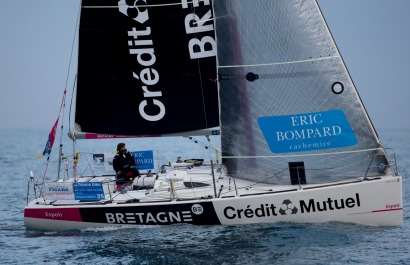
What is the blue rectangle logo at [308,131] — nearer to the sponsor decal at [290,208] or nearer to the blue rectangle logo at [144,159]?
the sponsor decal at [290,208]

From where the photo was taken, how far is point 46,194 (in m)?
17.1

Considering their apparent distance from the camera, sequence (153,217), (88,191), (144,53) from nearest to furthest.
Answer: (153,217) → (88,191) → (144,53)

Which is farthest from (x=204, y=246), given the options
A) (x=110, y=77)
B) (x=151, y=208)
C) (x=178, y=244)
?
(x=110, y=77)

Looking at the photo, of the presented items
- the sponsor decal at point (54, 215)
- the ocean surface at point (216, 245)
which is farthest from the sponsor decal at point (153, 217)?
the sponsor decal at point (54, 215)

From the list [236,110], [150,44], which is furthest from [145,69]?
[236,110]

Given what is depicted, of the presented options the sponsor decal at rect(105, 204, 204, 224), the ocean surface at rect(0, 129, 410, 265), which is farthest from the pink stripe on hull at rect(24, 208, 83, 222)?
the sponsor decal at rect(105, 204, 204, 224)

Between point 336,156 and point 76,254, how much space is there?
6.65 metres

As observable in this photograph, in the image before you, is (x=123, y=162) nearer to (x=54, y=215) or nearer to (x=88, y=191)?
(x=88, y=191)

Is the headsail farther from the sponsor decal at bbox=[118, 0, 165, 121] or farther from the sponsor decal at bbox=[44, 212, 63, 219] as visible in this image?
the sponsor decal at bbox=[44, 212, 63, 219]

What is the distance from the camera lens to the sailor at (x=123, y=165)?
18500 millimetres

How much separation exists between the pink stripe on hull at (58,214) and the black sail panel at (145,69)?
2.75 m

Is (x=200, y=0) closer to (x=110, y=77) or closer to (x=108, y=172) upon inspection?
(x=110, y=77)

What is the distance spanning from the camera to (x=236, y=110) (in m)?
17.1

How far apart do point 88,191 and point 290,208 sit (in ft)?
16.7
